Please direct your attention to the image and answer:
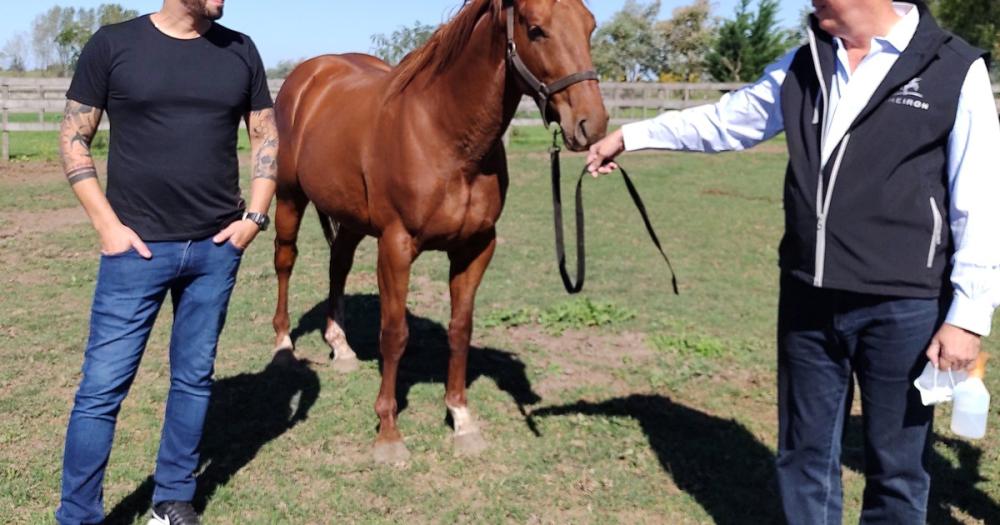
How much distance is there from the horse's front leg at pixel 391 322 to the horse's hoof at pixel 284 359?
1268 millimetres

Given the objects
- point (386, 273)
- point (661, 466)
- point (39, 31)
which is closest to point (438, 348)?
point (386, 273)

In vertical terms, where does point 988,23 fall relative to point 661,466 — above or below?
above

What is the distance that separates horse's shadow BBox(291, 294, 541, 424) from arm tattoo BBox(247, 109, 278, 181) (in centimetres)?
190

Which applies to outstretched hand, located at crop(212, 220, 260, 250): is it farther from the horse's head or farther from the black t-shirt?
the horse's head

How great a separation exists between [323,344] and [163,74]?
3.16 meters

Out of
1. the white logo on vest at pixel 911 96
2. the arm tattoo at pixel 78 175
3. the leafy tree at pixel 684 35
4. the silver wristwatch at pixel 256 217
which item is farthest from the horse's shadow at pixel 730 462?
the leafy tree at pixel 684 35

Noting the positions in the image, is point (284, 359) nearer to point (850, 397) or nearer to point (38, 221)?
point (850, 397)

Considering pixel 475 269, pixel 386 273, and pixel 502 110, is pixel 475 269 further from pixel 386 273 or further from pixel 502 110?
pixel 502 110

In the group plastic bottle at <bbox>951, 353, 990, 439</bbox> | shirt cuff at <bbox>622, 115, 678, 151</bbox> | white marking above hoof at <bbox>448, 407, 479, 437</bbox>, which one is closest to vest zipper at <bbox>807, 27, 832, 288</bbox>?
plastic bottle at <bbox>951, 353, 990, 439</bbox>

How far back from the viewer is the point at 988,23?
30484mm

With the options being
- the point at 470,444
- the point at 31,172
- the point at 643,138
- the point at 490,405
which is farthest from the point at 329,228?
the point at 31,172

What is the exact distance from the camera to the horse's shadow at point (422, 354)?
16.2ft

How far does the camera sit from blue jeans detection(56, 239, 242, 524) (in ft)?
9.12

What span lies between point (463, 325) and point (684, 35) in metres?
50.4
